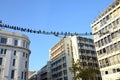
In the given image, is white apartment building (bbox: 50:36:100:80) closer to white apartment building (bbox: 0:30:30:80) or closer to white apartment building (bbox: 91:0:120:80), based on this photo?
white apartment building (bbox: 91:0:120:80)

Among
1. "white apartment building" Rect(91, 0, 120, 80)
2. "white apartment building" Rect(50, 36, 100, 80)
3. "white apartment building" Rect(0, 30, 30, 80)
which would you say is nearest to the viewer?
"white apartment building" Rect(91, 0, 120, 80)

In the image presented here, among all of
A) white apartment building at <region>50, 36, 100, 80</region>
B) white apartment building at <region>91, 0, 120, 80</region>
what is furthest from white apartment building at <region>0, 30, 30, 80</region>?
white apartment building at <region>91, 0, 120, 80</region>

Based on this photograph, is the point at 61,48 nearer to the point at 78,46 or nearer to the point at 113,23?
the point at 78,46

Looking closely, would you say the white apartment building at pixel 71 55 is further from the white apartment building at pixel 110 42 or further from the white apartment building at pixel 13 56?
the white apartment building at pixel 13 56

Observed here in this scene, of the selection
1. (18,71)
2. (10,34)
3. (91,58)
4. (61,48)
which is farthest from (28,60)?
(91,58)

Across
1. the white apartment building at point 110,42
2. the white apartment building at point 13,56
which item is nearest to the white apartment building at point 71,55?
the white apartment building at point 110,42

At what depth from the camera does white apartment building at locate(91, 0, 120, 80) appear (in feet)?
134

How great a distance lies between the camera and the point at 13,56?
55500 millimetres

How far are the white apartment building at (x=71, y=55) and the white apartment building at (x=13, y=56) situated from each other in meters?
15.8

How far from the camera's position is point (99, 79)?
57.3 meters

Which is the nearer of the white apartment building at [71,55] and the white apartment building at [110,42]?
the white apartment building at [110,42]

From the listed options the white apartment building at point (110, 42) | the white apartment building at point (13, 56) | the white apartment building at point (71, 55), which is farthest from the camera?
the white apartment building at point (71, 55)

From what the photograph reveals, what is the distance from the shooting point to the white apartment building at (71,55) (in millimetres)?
62375

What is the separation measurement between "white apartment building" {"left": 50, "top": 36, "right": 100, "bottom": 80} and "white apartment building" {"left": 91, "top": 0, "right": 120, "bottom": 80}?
1425cm
